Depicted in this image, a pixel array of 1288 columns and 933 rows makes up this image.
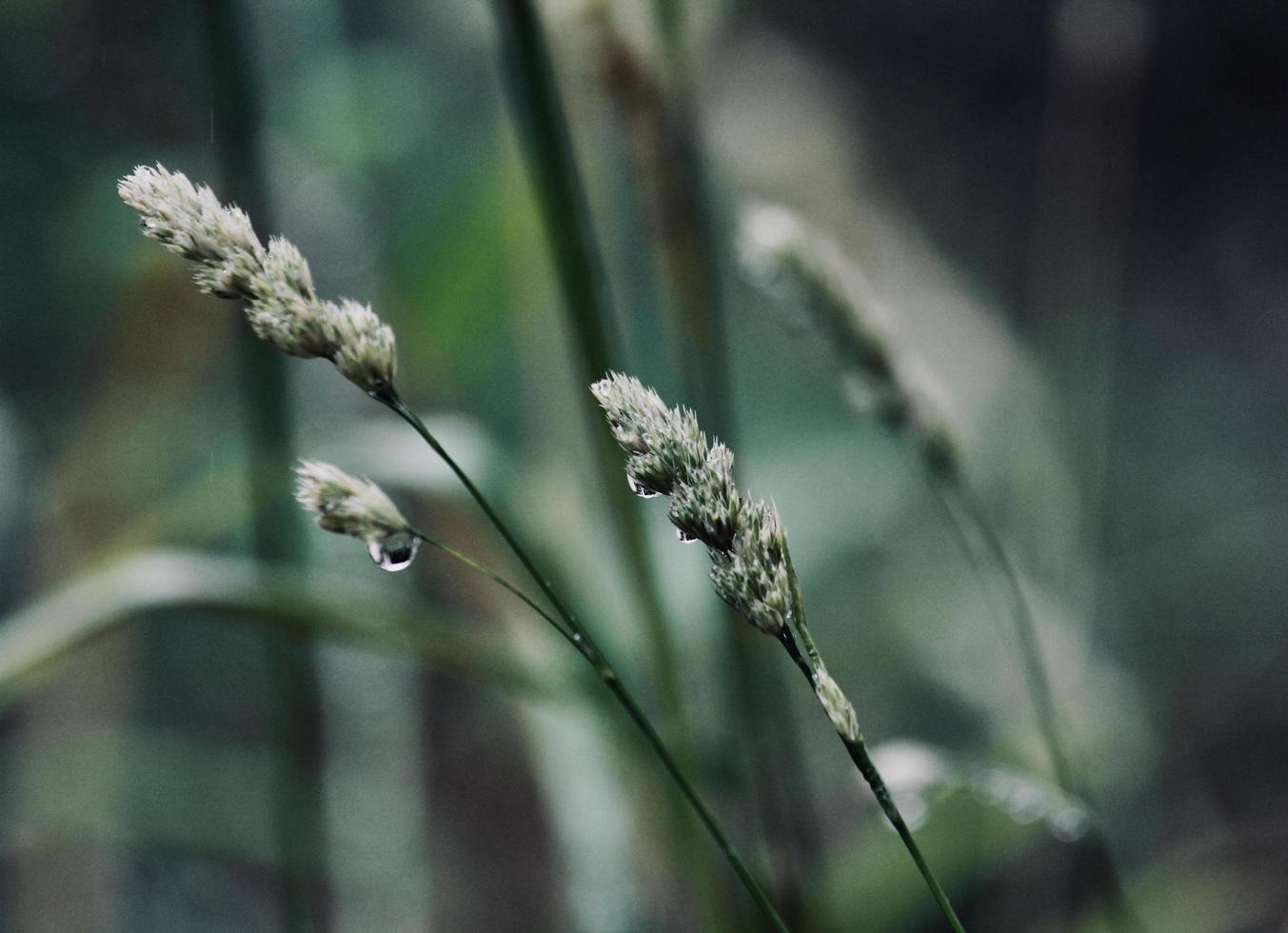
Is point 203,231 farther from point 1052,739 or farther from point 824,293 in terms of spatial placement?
point 1052,739

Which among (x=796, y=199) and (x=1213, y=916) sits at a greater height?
(x=796, y=199)

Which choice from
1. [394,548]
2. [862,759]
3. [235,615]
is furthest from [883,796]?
[235,615]

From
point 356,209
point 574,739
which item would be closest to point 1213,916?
point 574,739

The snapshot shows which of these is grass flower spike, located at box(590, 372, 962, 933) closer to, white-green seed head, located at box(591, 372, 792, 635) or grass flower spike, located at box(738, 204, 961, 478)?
white-green seed head, located at box(591, 372, 792, 635)

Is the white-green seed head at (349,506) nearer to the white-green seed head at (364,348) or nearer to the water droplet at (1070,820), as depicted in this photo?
the white-green seed head at (364,348)

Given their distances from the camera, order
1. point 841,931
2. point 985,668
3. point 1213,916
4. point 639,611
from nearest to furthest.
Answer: point 639,611 → point 841,931 → point 1213,916 → point 985,668

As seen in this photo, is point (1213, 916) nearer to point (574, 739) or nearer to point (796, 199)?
point (574, 739)
